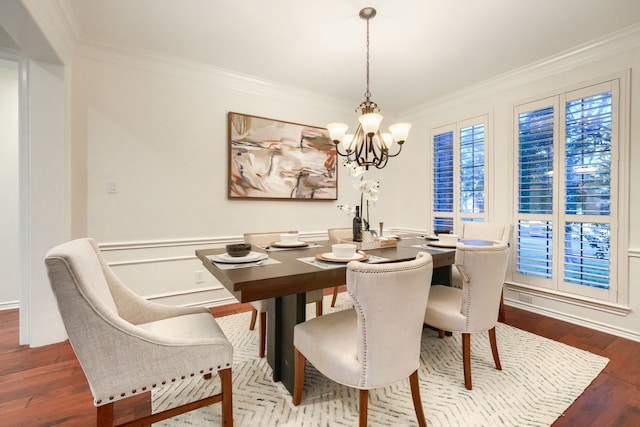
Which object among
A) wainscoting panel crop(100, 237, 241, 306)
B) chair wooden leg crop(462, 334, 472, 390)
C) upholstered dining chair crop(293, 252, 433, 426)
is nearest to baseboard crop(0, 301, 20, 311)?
wainscoting panel crop(100, 237, 241, 306)

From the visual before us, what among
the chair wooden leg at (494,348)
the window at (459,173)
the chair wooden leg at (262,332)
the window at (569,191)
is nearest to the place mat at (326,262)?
the chair wooden leg at (262,332)

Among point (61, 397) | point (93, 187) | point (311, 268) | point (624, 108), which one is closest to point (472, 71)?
point (624, 108)

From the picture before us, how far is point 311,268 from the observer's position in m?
1.35

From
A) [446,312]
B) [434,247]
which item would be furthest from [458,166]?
[446,312]

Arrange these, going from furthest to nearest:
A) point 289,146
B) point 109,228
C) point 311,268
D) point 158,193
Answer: point 289,146
point 158,193
point 109,228
point 311,268

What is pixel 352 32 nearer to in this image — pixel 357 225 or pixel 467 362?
pixel 357 225

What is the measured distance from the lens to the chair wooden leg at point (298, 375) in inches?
56.9

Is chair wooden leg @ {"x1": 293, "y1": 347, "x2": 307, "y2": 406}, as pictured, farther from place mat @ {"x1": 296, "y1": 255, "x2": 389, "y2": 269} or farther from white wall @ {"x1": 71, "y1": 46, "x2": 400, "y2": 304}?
white wall @ {"x1": 71, "y1": 46, "x2": 400, "y2": 304}

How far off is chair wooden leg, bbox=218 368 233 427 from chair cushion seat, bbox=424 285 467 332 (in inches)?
48.5

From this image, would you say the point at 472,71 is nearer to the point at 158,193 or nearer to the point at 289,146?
the point at 289,146

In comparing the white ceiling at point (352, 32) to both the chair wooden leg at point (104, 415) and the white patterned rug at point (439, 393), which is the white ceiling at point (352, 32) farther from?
the white patterned rug at point (439, 393)

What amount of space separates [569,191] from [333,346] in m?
2.77

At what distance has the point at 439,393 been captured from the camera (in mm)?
1598

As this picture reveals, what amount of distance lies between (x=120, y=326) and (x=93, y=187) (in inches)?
79.5
